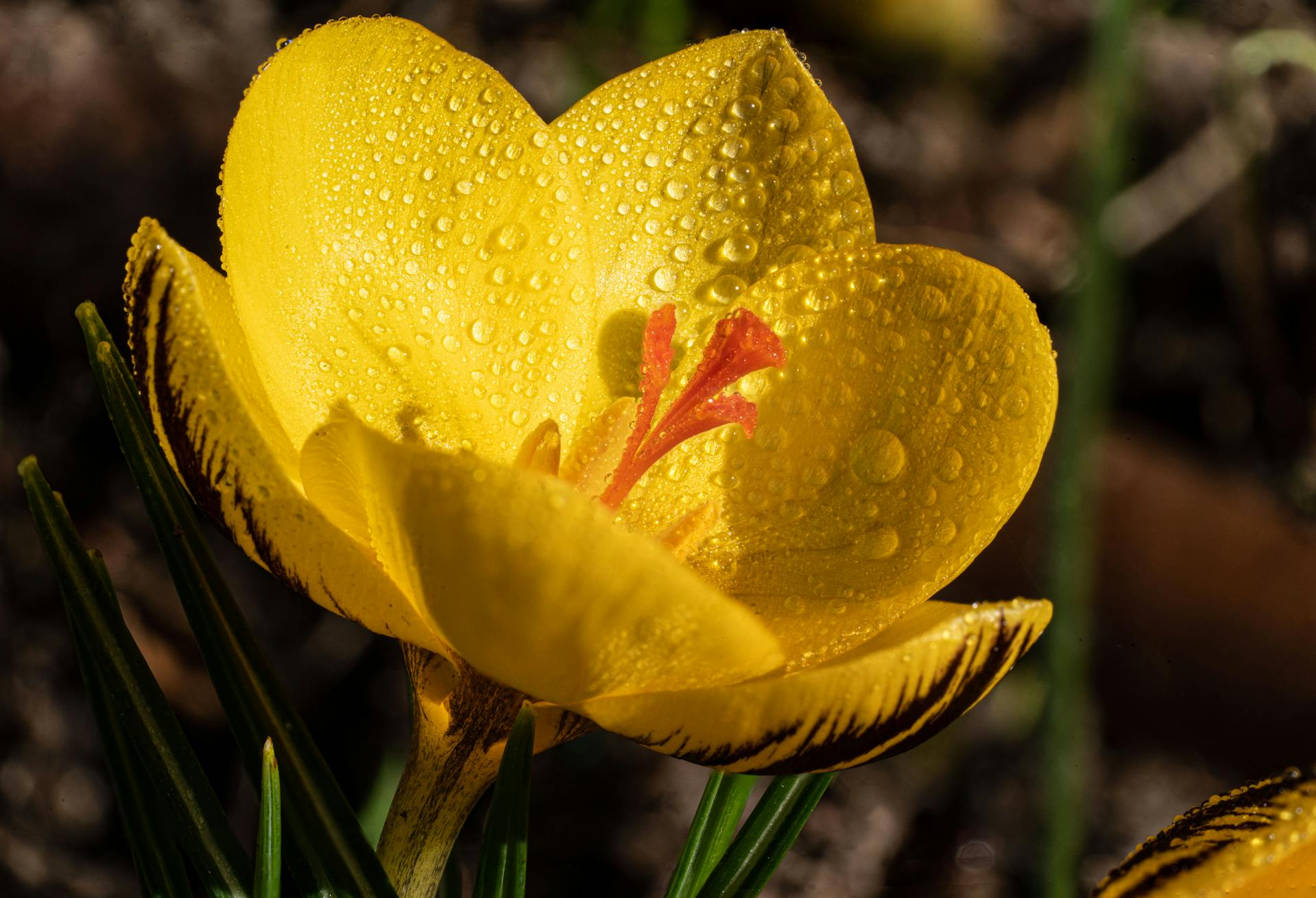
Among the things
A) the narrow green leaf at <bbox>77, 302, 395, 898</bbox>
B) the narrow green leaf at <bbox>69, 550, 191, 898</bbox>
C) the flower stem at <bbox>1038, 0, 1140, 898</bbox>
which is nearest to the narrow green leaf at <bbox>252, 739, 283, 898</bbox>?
the narrow green leaf at <bbox>77, 302, 395, 898</bbox>

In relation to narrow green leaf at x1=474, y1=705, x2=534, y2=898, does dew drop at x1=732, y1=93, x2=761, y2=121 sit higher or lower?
higher

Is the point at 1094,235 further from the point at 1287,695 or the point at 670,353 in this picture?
the point at 1287,695

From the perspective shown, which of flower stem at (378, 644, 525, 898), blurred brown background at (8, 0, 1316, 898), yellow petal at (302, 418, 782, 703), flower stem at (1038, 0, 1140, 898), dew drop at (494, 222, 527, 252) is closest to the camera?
yellow petal at (302, 418, 782, 703)

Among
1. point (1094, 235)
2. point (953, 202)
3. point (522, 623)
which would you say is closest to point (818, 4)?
point (953, 202)

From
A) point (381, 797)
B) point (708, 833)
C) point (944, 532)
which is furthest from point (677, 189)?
point (381, 797)

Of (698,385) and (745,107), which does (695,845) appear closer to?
(698,385)

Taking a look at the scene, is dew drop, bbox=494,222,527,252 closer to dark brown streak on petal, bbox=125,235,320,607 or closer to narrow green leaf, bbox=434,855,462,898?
dark brown streak on petal, bbox=125,235,320,607

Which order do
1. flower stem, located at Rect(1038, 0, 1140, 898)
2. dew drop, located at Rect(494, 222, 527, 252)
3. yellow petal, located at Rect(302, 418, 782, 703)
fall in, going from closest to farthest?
1. yellow petal, located at Rect(302, 418, 782, 703)
2. dew drop, located at Rect(494, 222, 527, 252)
3. flower stem, located at Rect(1038, 0, 1140, 898)
